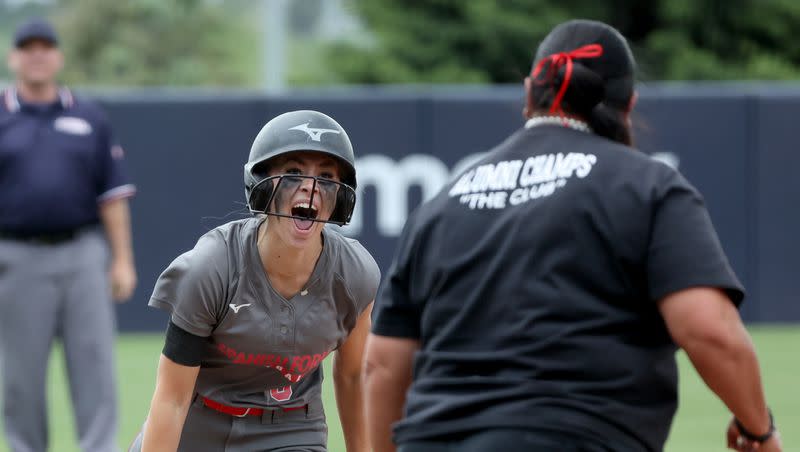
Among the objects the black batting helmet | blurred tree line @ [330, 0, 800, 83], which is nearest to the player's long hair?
the black batting helmet

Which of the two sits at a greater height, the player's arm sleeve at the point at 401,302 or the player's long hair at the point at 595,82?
the player's long hair at the point at 595,82

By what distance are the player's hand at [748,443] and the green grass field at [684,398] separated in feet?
15.9

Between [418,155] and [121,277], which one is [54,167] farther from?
[418,155]

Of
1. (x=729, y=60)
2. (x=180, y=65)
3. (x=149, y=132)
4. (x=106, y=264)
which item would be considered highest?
(x=106, y=264)

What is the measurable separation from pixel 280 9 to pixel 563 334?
551 inches

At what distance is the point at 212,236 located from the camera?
4.32 metres

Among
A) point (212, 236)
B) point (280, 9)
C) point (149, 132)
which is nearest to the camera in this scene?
point (212, 236)

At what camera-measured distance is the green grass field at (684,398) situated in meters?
8.69

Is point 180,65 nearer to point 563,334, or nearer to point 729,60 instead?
point 729,60

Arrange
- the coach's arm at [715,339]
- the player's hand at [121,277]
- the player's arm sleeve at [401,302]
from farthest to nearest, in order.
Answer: the player's hand at [121,277] → the player's arm sleeve at [401,302] → the coach's arm at [715,339]

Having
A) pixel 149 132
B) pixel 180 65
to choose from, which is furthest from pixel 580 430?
pixel 180 65

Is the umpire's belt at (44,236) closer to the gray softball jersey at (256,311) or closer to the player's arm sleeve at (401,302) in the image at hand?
the gray softball jersey at (256,311)

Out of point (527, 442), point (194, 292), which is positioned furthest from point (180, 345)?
point (527, 442)

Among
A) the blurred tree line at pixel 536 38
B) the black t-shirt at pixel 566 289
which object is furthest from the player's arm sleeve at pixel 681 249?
the blurred tree line at pixel 536 38
